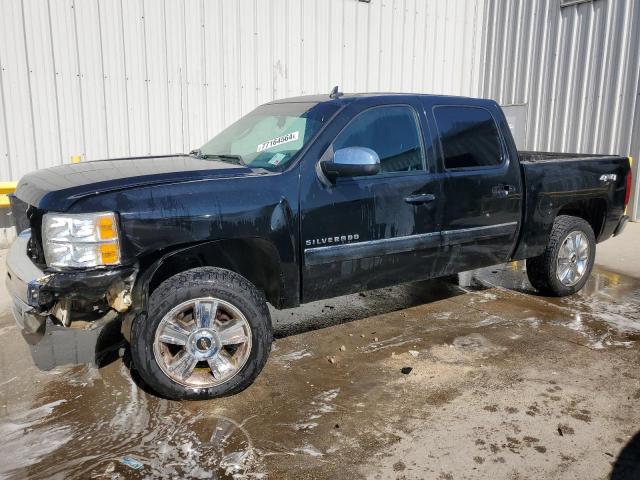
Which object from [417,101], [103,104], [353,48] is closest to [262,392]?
[417,101]

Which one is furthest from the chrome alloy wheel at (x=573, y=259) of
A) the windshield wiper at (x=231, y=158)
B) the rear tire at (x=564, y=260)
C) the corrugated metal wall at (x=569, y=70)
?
the corrugated metal wall at (x=569, y=70)

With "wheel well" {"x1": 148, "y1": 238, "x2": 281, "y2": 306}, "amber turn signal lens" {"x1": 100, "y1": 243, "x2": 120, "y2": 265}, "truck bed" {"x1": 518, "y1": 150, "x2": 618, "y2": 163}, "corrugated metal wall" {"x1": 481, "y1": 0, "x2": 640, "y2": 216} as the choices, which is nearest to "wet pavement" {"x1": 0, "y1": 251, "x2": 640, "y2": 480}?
"wheel well" {"x1": 148, "y1": 238, "x2": 281, "y2": 306}

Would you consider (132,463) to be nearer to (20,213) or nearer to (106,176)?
(106,176)

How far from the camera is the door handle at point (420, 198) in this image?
12.5 feet

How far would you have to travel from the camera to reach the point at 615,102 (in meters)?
9.13

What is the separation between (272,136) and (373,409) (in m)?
1.98

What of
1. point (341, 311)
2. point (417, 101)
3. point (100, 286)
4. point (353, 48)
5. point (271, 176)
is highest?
point (353, 48)

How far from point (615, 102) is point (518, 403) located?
7.82 m

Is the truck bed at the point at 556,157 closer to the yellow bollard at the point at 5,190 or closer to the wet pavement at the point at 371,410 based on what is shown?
the wet pavement at the point at 371,410

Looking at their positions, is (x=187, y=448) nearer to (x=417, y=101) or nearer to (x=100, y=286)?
(x=100, y=286)

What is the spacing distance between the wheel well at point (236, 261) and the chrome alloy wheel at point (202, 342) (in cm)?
32

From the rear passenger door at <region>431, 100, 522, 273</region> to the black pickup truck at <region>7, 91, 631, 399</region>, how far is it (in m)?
0.01

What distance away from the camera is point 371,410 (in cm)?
312

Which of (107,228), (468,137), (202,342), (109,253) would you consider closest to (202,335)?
(202,342)
